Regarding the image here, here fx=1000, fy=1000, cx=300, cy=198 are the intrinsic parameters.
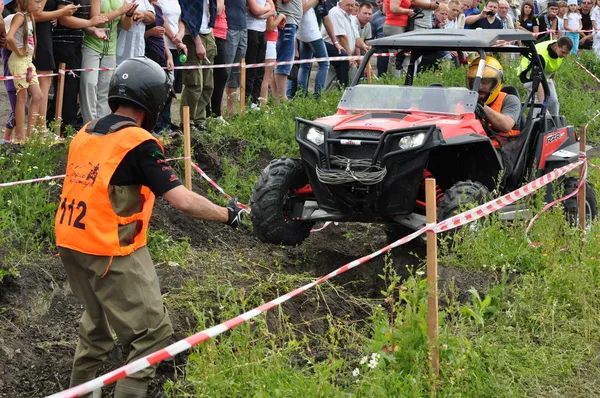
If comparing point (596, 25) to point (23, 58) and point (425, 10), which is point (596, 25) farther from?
point (23, 58)

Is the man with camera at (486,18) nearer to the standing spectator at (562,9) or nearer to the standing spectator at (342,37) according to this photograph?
the standing spectator at (342,37)

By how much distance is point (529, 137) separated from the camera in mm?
9523

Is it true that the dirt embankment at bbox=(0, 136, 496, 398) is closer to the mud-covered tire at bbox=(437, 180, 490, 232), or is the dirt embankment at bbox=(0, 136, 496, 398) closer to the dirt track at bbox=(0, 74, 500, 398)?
the dirt track at bbox=(0, 74, 500, 398)

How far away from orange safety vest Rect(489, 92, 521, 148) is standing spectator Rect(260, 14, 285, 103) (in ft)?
16.0

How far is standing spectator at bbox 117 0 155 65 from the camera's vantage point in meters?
11.4

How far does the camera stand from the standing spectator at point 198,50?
39.7ft

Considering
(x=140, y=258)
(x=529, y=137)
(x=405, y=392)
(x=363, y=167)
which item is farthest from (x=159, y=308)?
(x=529, y=137)

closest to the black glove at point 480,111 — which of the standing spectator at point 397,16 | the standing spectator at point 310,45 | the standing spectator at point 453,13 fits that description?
the standing spectator at point 310,45

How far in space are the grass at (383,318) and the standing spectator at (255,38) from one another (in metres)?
3.07

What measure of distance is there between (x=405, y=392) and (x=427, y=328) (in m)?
0.43

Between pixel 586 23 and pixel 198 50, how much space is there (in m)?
14.1

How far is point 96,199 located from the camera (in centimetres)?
518

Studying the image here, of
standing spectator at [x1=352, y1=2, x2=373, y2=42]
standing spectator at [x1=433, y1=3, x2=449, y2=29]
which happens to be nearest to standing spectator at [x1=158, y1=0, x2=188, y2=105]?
standing spectator at [x1=352, y1=2, x2=373, y2=42]

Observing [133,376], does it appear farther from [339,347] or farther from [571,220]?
[571,220]
